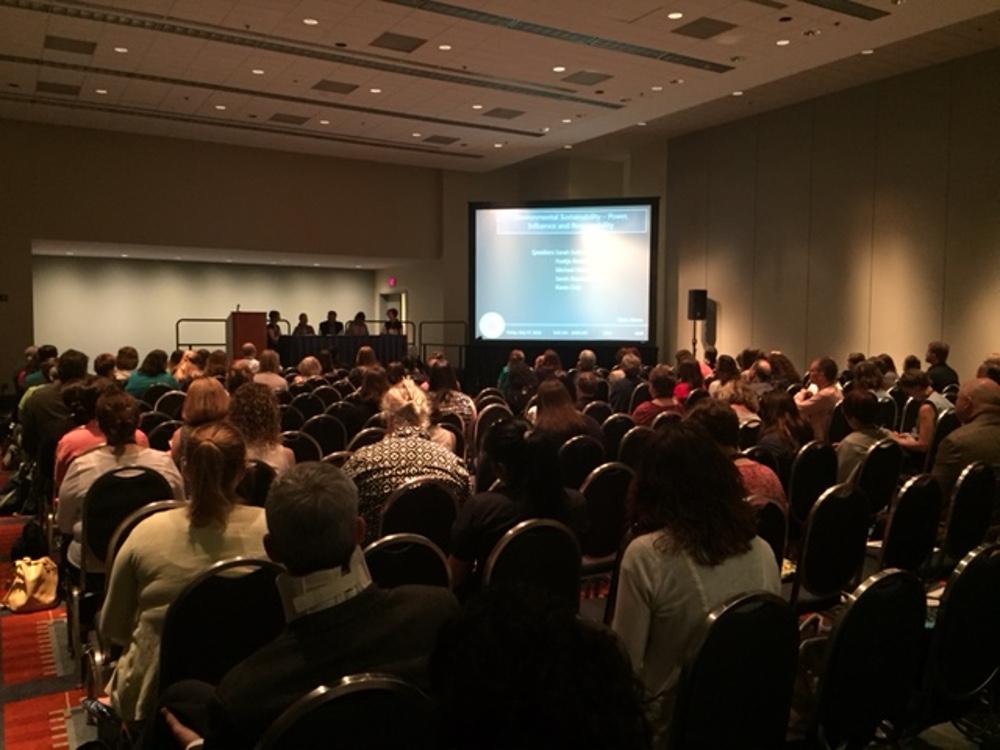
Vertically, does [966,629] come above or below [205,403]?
below

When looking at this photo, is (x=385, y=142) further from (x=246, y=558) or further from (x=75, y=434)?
(x=246, y=558)

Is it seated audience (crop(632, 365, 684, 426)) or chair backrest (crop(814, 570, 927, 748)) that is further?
seated audience (crop(632, 365, 684, 426))

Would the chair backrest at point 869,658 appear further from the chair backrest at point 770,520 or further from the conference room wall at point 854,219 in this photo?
the conference room wall at point 854,219

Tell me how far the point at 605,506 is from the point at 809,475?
1.26 m

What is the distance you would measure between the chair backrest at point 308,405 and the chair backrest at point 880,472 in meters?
4.72

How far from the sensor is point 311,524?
1.67m

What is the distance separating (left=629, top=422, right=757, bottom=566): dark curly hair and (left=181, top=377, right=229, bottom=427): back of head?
2.45 m

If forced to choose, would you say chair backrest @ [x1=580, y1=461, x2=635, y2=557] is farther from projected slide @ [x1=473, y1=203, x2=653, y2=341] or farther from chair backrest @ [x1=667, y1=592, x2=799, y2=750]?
projected slide @ [x1=473, y1=203, x2=653, y2=341]

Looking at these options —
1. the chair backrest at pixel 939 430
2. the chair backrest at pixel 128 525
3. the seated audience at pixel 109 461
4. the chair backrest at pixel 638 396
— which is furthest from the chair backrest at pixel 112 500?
the chair backrest at pixel 638 396

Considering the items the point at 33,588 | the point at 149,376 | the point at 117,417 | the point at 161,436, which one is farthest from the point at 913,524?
the point at 149,376

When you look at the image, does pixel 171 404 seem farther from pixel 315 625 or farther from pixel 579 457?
pixel 315 625

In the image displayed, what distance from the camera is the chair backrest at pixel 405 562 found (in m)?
2.53

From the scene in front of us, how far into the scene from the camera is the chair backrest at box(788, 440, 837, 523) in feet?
14.5

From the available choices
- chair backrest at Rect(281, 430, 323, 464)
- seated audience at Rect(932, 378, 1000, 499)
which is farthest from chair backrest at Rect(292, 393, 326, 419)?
seated audience at Rect(932, 378, 1000, 499)
